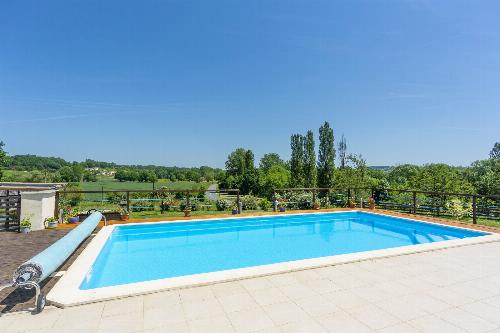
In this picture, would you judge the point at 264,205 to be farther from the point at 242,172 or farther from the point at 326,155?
the point at 242,172

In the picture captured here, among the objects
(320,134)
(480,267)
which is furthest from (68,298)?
(320,134)

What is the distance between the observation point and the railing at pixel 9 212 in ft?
26.0

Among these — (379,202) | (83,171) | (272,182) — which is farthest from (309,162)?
(83,171)

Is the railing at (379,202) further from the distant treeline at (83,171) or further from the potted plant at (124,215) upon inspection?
the distant treeline at (83,171)

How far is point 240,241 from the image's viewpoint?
869 cm

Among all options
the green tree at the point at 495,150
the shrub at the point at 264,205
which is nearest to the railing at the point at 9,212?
the shrub at the point at 264,205

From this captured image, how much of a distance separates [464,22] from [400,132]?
13553 millimetres

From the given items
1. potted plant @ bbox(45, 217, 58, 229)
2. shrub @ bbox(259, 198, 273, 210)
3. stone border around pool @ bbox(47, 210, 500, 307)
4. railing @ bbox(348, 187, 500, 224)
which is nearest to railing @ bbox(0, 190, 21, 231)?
potted plant @ bbox(45, 217, 58, 229)

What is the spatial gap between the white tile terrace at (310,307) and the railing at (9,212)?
20.7 feet

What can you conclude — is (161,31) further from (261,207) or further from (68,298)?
(68,298)

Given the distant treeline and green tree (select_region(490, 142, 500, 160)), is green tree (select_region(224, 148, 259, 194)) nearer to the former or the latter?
the distant treeline

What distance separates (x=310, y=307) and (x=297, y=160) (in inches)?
1143

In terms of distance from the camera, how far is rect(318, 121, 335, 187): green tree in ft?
93.7

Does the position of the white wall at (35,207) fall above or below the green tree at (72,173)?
below
